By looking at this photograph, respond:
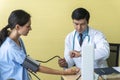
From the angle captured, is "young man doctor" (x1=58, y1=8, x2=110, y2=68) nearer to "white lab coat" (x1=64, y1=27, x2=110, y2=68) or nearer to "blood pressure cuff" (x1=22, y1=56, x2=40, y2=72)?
"white lab coat" (x1=64, y1=27, x2=110, y2=68)

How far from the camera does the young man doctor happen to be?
221 cm

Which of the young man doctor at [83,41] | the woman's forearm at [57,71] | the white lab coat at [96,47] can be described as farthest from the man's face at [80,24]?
the woman's forearm at [57,71]

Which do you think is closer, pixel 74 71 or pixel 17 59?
pixel 17 59

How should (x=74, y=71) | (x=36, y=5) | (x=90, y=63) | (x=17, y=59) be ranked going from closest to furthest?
1. (x=90, y=63)
2. (x=17, y=59)
3. (x=74, y=71)
4. (x=36, y=5)

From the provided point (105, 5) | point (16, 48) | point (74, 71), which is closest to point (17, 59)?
point (16, 48)

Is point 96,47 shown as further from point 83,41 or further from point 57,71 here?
point 57,71

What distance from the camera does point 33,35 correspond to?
282cm

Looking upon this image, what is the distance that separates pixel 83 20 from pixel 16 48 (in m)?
0.76

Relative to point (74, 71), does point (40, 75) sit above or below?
below

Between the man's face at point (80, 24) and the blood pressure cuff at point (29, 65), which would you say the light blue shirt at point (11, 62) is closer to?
the blood pressure cuff at point (29, 65)

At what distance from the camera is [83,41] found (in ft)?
7.72

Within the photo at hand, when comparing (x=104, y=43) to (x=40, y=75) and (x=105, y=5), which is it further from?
(x=40, y=75)

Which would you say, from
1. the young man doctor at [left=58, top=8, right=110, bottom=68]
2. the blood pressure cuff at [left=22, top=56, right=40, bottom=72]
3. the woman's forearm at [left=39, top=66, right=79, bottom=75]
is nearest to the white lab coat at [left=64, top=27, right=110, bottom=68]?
the young man doctor at [left=58, top=8, right=110, bottom=68]

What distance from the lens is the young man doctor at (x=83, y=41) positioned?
7.24 ft
